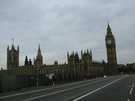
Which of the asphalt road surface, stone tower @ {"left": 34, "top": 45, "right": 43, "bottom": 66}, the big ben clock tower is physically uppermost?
the big ben clock tower

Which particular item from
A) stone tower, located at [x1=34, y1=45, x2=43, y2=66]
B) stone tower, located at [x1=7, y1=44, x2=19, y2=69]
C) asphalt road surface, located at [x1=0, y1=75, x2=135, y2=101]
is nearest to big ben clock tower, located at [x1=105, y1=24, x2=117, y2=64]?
stone tower, located at [x1=34, y1=45, x2=43, y2=66]

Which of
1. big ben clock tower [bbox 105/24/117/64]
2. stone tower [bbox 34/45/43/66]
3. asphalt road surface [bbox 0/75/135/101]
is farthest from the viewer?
big ben clock tower [bbox 105/24/117/64]

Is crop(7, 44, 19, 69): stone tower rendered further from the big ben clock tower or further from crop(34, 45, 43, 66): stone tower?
the big ben clock tower

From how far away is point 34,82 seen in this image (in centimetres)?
4703

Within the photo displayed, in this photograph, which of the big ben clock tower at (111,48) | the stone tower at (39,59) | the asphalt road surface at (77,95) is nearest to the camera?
the asphalt road surface at (77,95)

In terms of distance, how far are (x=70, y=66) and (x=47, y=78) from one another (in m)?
78.6

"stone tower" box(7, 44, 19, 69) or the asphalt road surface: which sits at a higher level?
"stone tower" box(7, 44, 19, 69)

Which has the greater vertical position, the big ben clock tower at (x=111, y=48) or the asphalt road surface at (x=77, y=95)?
the big ben clock tower at (x=111, y=48)

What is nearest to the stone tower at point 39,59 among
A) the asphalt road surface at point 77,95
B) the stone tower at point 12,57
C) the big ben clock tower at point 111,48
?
the stone tower at point 12,57

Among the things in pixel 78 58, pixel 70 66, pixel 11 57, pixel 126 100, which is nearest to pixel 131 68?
pixel 78 58

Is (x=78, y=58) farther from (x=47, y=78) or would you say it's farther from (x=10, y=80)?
(x=10, y=80)

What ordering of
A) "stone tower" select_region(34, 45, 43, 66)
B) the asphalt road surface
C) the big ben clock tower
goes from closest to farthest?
the asphalt road surface → "stone tower" select_region(34, 45, 43, 66) → the big ben clock tower

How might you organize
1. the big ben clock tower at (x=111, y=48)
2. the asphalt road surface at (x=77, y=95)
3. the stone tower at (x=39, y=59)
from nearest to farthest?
1. the asphalt road surface at (x=77, y=95)
2. the stone tower at (x=39, y=59)
3. the big ben clock tower at (x=111, y=48)

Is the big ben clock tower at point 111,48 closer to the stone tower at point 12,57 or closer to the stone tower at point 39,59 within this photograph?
the stone tower at point 39,59
